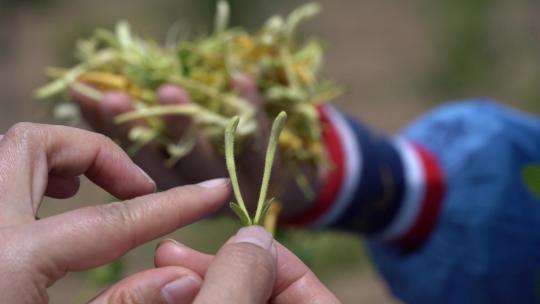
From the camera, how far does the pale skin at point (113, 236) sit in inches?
17.4

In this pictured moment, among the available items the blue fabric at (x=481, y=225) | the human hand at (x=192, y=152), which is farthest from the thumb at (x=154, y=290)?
the blue fabric at (x=481, y=225)

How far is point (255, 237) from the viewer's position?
0.50 metres

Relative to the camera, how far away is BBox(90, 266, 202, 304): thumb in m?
0.49

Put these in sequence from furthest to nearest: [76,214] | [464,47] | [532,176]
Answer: [464,47] < [532,176] < [76,214]

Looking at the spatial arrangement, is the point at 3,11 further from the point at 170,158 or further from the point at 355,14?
the point at 170,158

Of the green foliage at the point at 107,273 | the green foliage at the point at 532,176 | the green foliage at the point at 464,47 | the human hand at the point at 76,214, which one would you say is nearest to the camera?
Result: the human hand at the point at 76,214

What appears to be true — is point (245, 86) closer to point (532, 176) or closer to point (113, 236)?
point (532, 176)

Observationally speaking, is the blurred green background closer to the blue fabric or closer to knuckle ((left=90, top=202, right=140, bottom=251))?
the blue fabric

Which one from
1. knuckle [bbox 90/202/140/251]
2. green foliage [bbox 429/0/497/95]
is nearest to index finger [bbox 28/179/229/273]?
knuckle [bbox 90/202/140/251]

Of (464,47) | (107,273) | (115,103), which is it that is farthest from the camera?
(464,47)

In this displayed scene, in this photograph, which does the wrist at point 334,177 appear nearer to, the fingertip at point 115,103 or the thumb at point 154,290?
the fingertip at point 115,103

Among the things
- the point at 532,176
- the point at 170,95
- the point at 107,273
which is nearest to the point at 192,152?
the point at 170,95

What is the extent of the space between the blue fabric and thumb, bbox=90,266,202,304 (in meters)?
0.83

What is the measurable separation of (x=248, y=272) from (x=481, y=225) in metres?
0.85
